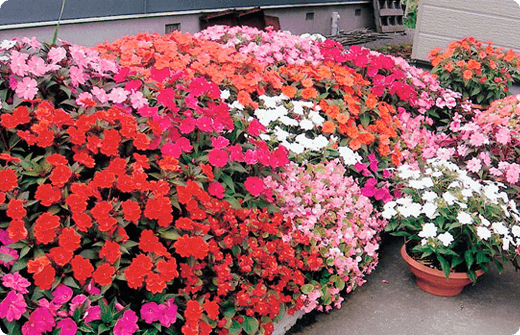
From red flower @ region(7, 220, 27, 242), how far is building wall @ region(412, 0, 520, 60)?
18.1ft

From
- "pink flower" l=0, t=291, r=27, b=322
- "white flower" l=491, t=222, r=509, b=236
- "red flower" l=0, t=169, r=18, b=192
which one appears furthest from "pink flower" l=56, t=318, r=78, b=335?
"white flower" l=491, t=222, r=509, b=236

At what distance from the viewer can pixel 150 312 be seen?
2316mm

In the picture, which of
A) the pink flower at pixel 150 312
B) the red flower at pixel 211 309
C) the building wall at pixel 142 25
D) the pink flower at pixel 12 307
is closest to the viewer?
the pink flower at pixel 12 307

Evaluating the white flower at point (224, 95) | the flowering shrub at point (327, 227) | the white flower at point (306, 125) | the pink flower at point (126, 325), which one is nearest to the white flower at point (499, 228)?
the flowering shrub at point (327, 227)

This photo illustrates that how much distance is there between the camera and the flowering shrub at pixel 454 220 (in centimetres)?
309

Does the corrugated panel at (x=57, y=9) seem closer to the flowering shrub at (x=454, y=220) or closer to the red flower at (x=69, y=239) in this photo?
the red flower at (x=69, y=239)

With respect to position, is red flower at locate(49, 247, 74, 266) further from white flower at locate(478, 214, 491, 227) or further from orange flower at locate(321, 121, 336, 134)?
white flower at locate(478, 214, 491, 227)

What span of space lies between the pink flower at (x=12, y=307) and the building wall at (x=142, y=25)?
14.4 ft

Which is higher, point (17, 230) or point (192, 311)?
point (17, 230)

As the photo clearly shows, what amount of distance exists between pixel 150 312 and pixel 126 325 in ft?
0.52

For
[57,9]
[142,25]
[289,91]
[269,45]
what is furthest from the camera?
[142,25]

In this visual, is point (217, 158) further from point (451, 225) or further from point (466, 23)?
point (466, 23)

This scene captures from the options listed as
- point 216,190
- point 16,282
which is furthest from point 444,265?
point 16,282

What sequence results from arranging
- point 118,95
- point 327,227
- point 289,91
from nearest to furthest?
point 118,95 < point 327,227 < point 289,91
